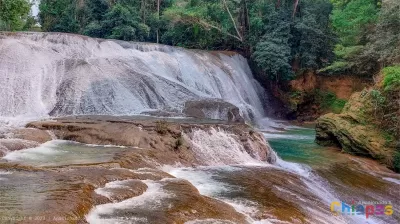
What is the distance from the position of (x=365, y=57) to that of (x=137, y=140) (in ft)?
56.5

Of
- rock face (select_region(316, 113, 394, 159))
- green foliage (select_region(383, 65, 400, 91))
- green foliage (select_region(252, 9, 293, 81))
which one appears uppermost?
green foliage (select_region(252, 9, 293, 81))

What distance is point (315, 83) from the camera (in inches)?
1078

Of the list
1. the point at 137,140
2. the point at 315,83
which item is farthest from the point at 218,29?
the point at 137,140

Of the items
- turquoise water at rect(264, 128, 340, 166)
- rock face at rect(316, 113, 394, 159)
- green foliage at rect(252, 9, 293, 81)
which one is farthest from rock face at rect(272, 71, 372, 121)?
rock face at rect(316, 113, 394, 159)

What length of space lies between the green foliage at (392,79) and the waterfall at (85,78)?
6.53m

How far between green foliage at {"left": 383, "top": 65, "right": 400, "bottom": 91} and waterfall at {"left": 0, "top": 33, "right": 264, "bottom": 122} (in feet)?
21.4

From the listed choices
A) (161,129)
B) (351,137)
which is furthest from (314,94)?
(161,129)

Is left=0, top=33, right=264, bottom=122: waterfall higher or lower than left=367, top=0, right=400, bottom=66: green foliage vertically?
lower

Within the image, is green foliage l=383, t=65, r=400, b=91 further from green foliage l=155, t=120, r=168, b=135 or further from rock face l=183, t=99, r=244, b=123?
green foliage l=155, t=120, r=168, b=135

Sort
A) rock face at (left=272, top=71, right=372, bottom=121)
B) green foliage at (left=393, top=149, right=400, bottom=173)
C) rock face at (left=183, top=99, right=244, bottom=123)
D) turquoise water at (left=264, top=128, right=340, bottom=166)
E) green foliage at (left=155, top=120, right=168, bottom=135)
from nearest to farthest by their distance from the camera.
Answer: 1. green foliage at (left=155, top=120, right=168, bottom=135)
2. turquoise water at (left=264, top=128, right=340, bottom=166)
3. green foliage at (left=393, top=149, right=400, bottom=173)
4. rock face at (left=183, top=99, right=244, bottom=123)
5. rock face at (left=272, top=71, right=372, bottom=121)

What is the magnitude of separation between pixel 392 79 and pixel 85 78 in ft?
38.2

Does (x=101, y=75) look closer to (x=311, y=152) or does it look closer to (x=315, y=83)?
(x=311, y=152)

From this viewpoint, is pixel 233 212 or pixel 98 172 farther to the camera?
pixel 98 172

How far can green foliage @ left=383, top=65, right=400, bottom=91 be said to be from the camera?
49.9 ft
